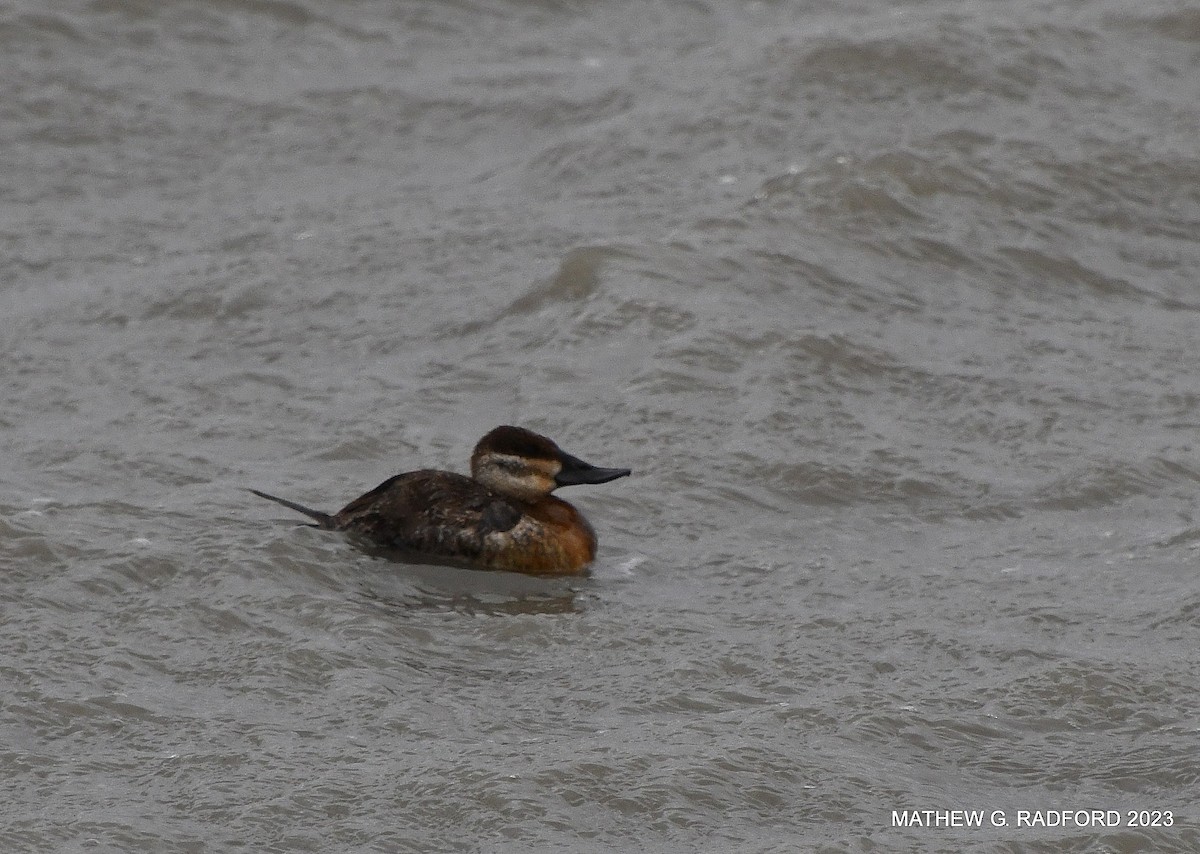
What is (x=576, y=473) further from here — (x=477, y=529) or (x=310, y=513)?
(x=310, y=513)

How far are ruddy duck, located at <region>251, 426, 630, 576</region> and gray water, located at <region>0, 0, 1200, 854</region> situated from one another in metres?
Answer: 0.11

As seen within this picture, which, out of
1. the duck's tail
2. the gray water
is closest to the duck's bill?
the gray water

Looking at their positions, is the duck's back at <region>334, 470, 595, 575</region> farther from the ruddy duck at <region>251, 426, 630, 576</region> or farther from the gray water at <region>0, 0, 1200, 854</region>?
the gray water at <region>0, 0, 1200, 854</region>

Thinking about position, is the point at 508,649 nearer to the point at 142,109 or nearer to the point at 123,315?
the point at 123,315

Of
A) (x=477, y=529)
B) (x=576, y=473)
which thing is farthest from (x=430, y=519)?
(x=576, y=473)

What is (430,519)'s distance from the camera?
750 centimetres

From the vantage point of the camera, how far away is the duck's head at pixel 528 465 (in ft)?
24.8

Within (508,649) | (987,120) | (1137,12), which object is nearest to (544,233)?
(987,120)

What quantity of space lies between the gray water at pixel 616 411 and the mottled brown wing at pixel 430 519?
0.42 feet

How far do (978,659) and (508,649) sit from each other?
151 cm

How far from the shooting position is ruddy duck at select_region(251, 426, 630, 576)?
24.5 ft

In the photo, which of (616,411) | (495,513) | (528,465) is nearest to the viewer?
(495,513)

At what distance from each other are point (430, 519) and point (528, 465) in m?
0.41

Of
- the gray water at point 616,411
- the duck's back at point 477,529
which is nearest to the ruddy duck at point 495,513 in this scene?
the duck's back at point 477,529
